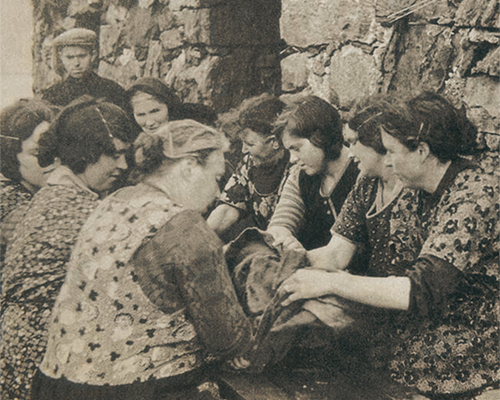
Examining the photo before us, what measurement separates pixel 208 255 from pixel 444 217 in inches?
32.6

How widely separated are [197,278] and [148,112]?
76cm

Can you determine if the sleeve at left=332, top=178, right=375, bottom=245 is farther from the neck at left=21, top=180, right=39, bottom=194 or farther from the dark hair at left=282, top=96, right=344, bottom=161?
the neck at left=21, top=180, right=39, bottom=194

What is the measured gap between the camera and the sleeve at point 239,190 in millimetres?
2578

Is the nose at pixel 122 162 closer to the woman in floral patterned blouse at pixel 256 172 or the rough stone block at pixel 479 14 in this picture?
the woman in floral patterned blouse at pixel 256 172

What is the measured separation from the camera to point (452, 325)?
2.24 meters

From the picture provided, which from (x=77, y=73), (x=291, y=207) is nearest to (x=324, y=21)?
(x=291, y=207)

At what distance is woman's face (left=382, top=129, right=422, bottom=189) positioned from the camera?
7.28 ft

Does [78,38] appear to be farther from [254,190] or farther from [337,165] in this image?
[337,165]

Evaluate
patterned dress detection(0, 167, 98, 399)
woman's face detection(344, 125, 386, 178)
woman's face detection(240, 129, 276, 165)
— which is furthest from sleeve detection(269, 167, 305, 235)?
patterned dress detection(0, 167, 98, 399)

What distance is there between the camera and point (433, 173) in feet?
7.23

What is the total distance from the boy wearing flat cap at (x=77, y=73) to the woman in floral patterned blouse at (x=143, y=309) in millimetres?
463

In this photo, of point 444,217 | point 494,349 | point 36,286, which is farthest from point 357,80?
point 36,286

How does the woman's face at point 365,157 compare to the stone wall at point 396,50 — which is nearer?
the stone wall at point 396,50

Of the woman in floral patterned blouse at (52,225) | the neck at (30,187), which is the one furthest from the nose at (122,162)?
the neck at (30,187)
